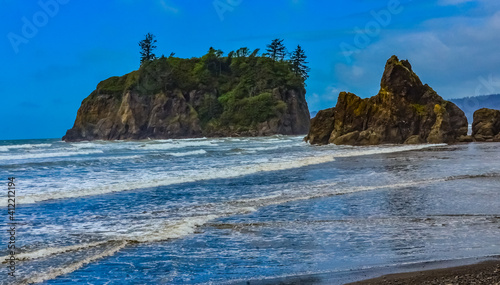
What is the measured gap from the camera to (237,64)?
386 feet

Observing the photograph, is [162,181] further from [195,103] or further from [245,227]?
[195,103]

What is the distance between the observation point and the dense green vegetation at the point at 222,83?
4112 inches

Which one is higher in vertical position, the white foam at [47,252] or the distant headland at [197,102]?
the distant headland at [197,102]

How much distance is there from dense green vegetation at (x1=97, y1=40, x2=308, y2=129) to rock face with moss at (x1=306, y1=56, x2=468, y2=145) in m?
49.6

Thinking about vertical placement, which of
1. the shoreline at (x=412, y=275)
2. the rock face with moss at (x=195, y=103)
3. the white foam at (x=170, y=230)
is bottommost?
the shoreline at (x=412, y=275)

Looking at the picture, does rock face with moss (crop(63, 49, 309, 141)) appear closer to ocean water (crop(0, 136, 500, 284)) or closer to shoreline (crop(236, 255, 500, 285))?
ocean water (crop(0, 136, 500, 284))

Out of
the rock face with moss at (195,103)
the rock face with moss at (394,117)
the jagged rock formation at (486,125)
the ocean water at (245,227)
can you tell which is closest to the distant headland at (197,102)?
the rock face with moss at (195,103)

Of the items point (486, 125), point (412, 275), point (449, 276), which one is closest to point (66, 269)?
point (412, 275)

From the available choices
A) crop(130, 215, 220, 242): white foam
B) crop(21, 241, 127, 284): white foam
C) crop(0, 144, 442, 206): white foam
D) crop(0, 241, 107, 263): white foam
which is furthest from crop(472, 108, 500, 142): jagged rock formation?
crop(21, 241, 127, 284): white foam

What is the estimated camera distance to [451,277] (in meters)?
6.36

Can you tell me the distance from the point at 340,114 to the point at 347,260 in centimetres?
4650

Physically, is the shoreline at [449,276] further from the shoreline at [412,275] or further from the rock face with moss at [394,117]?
the rock face with moss at [394,117]

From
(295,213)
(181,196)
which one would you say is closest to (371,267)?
(295,213)

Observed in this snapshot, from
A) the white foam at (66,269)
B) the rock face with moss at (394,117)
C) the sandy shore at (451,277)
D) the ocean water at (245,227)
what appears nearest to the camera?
the sandy shore at (451,277)
